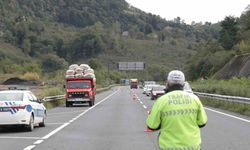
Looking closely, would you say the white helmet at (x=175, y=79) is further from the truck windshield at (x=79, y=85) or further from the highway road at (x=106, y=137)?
the truck windshield at (x=79, y=85)

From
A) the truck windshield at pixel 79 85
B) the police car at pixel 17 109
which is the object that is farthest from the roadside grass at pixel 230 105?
the police car at pixel 17 109

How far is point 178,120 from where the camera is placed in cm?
648

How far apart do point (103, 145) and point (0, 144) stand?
286cm

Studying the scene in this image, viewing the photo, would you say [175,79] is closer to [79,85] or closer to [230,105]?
[230,105]

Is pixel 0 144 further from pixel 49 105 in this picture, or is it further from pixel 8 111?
pixel 49 105

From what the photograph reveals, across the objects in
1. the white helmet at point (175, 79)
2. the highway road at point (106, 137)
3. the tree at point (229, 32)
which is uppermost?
the tree at point (229, 32)

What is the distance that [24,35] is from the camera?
186500 mm

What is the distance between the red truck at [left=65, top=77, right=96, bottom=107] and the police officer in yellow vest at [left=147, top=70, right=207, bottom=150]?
34762 mm

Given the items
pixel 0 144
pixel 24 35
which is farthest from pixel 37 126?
pixel 24 35

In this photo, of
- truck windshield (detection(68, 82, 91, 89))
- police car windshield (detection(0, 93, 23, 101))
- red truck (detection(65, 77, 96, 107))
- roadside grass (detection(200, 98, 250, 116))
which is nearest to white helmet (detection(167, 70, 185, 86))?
police car windshield (detection(0, 93, 23, 101))

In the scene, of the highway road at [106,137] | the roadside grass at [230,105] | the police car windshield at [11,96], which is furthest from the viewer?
the roadside grass at [230,105]

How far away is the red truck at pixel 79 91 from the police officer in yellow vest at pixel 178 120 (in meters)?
34.8

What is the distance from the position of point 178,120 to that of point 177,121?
0.02m

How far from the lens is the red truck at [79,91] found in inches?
1630
